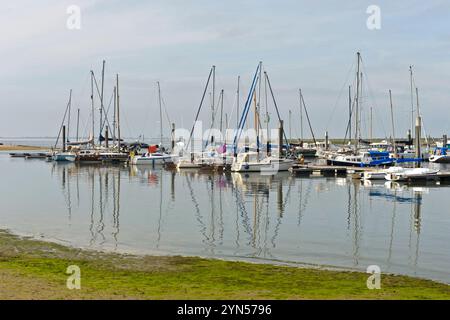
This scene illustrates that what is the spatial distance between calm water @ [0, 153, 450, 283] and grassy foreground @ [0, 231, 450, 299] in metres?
3.04

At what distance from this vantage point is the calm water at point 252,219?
25359mm

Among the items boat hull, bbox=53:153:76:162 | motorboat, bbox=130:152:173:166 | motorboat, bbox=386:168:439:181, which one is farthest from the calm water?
boat hull, bbox=53:153:76:162

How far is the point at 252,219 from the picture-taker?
35.8 metres

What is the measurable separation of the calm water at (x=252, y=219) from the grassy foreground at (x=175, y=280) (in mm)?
3039

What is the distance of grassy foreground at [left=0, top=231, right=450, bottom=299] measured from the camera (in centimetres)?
1508

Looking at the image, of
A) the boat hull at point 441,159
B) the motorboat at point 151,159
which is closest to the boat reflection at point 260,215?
the motorboat at point 151,159

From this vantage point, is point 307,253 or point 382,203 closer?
point 307,253

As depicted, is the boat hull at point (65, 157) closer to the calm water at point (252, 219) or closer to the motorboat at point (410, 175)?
the calm water at point (252, 219)

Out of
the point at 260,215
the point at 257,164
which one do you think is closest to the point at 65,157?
the point at 257,164

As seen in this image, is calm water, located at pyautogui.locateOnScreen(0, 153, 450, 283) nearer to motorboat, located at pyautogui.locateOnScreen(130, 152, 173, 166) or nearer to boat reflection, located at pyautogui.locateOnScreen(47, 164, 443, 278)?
boat reflection, located at pyautogui.locateOnScreen(47, 164, 443, 278)
